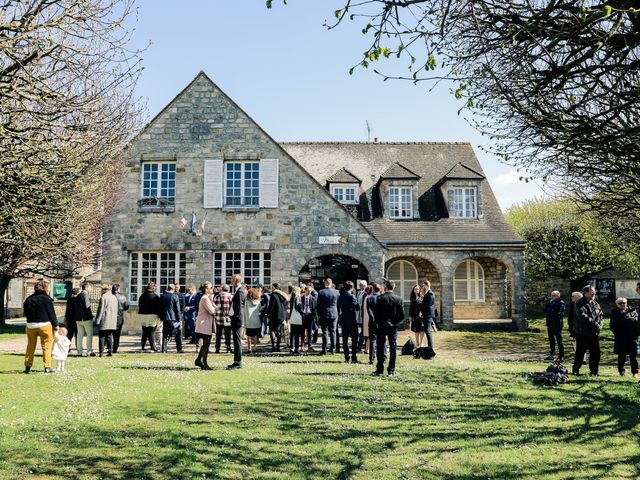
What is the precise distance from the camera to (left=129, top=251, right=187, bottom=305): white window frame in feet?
64.8

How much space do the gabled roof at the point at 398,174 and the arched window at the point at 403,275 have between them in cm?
361

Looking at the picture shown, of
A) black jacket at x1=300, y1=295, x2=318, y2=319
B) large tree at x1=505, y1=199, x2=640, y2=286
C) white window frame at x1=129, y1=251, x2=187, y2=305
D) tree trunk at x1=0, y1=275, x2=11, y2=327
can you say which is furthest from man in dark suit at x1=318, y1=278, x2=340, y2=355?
large tree at x1=505, y1=199, x2=640, y2=286

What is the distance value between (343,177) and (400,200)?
259cm

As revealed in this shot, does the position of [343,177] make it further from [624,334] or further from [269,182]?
[624,334]

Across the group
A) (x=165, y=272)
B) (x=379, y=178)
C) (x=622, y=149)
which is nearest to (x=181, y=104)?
(x=165, y=272)

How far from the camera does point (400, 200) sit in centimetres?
2381

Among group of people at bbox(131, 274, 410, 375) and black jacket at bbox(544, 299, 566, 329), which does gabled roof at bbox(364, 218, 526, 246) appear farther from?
black jacket at bbox(544, 299, 566, 329)

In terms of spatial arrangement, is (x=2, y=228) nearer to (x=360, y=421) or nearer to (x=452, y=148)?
(x=360, y=421)

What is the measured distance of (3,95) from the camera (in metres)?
7.48

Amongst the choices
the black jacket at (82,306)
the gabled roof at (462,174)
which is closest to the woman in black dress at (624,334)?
the black jacket at (82,306)

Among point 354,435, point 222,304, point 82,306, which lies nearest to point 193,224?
point 82,306

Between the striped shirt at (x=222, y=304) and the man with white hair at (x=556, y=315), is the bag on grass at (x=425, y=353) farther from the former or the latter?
the striped shirt at (x=222, y=304)

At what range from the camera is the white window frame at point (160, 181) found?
65.6ft

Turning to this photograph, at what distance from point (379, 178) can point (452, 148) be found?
4774 millimetres
